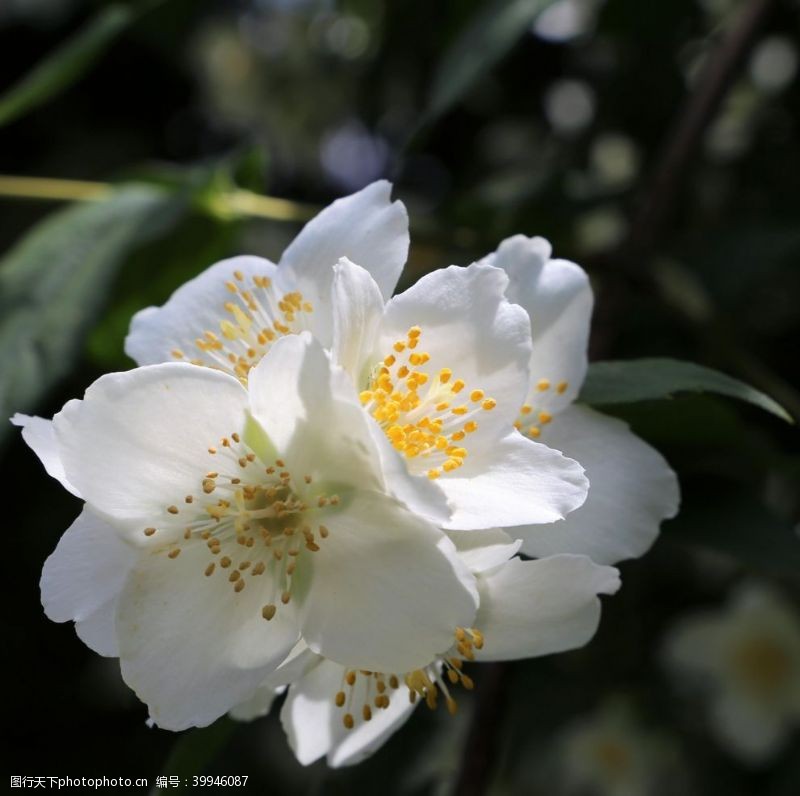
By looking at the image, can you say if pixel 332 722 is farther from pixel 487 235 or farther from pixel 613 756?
pixel 613 756

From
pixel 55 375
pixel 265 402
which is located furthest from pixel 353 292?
A: pixel 55 375

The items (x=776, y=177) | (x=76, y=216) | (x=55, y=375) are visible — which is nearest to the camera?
(x=55, y=375)

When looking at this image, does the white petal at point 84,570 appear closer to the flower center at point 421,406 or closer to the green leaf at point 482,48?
the flower center at point 421,406

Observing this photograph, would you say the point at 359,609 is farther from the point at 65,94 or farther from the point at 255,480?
the point at 65,94

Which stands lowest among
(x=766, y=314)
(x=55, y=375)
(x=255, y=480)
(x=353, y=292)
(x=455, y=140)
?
(x=766, y=314)

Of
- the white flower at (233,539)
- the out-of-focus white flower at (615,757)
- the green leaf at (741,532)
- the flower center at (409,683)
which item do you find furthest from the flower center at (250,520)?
the out-of-focus white flower at (615,757)

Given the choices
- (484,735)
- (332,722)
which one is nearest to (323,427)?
(332,722)

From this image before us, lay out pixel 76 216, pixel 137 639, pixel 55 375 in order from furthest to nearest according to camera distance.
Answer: pixel 76 216 → pixel 55 375 → pixel 137 639
